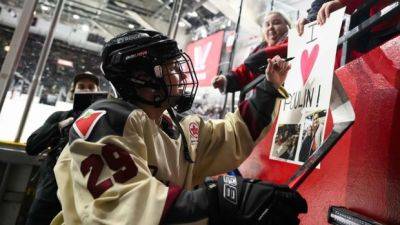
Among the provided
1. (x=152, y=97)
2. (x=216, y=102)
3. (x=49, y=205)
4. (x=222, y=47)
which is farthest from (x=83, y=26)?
(x=152, y=97)

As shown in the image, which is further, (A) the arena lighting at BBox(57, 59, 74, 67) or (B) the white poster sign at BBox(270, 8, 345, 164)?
(A) the arena lighting at BBox(57, 59, 74, 67)

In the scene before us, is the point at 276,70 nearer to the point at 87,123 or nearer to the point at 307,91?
the point at 307,91

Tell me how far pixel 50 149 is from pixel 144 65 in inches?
54.1

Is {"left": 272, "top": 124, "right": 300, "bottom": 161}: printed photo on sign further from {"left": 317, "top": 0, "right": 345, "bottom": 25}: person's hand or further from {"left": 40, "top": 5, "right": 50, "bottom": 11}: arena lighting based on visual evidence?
{"left": 40, "top": 5, "right": 50, "bottom": 11}: arena lighting

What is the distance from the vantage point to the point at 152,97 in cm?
117

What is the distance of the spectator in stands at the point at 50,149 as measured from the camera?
75.9 inches

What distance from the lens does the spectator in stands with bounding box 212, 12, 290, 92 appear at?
1.73 m

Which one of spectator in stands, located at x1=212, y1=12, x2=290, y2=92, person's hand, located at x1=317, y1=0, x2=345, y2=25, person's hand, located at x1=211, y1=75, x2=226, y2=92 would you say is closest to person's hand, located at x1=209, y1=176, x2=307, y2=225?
person's hand, located at x1=317, y1=0, x2=345, y2=25

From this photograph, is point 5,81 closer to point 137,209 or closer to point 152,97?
point 152,97

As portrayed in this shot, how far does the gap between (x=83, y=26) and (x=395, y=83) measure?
6.87m

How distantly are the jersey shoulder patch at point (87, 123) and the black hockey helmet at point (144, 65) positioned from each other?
8.5 inches

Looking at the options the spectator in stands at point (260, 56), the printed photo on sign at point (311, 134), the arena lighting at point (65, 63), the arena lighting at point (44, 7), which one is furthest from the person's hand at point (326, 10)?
the arena lighting at point (65, 63)

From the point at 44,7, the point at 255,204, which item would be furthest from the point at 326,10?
the point at 44,7

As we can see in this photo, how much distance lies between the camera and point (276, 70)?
120cm
